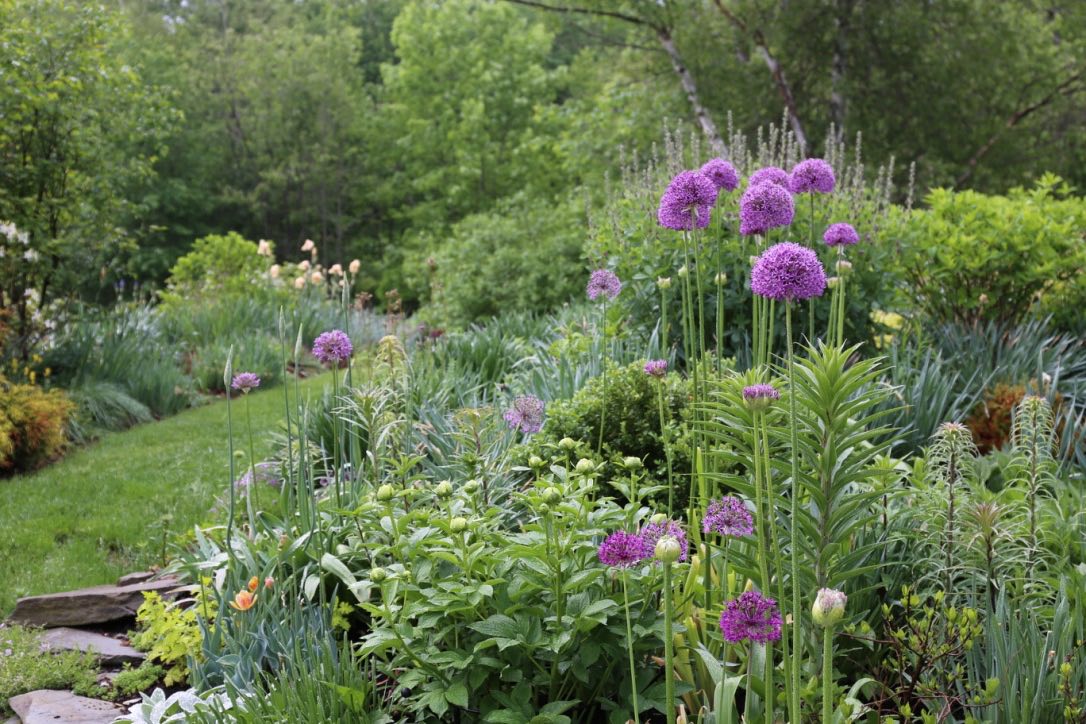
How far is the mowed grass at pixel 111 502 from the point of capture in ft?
14.6

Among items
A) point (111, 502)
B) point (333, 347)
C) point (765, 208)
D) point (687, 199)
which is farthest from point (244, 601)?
point (111, 502)

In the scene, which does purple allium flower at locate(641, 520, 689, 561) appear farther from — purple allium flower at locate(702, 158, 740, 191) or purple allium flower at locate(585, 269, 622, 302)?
purple allium flower at locate(585, 269, 622, 302)

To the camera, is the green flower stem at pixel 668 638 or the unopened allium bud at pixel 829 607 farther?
the green flower stem at pixel 668 638

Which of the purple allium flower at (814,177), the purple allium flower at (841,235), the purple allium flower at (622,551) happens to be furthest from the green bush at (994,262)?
the purple allium flower at (622,551)

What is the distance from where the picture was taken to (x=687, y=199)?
2.33 metres

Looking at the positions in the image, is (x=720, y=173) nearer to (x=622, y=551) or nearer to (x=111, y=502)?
(x=622, y=551)

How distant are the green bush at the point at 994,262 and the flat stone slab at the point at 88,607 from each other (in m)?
5.12

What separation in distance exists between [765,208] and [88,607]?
3.15 metres

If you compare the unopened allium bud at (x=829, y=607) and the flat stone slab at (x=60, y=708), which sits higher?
the unopened allium bud at (x=829, y=607)

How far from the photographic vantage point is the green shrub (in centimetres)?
314

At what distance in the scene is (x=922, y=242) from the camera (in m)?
6.53

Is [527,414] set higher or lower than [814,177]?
lower

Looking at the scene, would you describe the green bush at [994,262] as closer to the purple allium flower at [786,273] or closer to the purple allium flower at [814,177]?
the purple allium flower at [814,177]

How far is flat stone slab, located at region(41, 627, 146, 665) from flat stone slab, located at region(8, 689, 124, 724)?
25 centimetres
